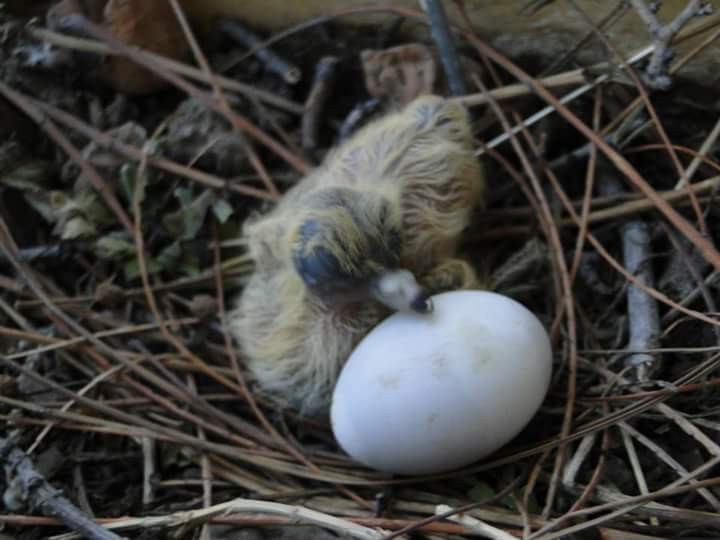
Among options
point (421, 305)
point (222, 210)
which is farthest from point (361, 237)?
point (222, 210)

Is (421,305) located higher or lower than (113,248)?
lower

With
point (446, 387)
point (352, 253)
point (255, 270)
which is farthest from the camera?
point (255, 270)

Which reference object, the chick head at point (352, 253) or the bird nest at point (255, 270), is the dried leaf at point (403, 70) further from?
the chick head at point (352, 253)

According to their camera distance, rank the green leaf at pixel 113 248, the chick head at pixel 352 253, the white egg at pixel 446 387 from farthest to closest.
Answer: the green leaf at pixel 113 248 < the chick head at pixel 352 253 < the white egg at pixel 446 387

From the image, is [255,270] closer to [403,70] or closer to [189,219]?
[189,219]

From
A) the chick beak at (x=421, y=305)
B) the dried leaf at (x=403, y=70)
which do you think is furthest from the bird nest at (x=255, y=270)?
the chick beak at (x=421, y=305)

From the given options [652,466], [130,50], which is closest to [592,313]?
[652,466]

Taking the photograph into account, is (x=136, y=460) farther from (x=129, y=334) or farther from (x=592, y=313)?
(x=592, y=313)

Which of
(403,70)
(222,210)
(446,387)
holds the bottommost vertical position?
(446,387)
